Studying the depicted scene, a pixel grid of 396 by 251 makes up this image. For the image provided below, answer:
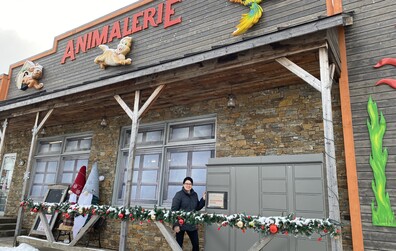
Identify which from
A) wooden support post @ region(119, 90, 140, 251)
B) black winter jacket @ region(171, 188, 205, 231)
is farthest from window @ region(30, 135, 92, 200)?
black winter jacket @ region(171, 188, 205, 231)

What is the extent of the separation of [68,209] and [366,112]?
4983 millimetres

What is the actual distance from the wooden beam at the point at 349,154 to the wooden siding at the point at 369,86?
0.05 meters

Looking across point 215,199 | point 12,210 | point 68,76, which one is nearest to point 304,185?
point 215,199

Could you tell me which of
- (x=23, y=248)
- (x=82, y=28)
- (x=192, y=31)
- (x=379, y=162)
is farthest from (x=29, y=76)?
(x=379, y=162)

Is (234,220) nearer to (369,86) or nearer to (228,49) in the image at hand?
(228,49)

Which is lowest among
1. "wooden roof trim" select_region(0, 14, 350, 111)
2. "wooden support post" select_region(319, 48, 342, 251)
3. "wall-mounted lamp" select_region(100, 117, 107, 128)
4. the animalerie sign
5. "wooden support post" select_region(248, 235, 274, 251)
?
"wooden support post" select_region(248, 235, 274, 251)

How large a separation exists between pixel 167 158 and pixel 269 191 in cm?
279

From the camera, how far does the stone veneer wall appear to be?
468 centimetres

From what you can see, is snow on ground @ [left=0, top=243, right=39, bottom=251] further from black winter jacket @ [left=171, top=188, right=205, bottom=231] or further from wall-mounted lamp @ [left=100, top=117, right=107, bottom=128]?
black winter jacket @ [left=171, top=188, right=205, bottom=231]

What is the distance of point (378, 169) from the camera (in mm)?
3922

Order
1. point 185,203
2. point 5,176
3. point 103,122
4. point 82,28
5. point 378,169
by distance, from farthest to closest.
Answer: point 5,176, point 82,28, point 103,122, point 185,203, point 378,169

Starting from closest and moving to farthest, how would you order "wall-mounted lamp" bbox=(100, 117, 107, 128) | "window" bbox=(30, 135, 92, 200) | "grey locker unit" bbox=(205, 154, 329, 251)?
"grey locker unit" bbox=(205, 154, 329, 251), "wall-mounted lamp" bbox=(100, 117, 107, 128), "window" bbox=(30, 135, 92, 200)

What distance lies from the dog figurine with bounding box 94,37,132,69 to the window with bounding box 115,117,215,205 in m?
1.80

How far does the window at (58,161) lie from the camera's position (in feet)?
25.6
